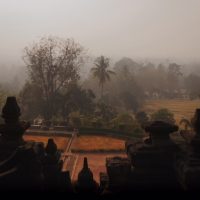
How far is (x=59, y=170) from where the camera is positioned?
23.1 ft

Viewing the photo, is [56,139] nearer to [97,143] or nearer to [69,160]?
[97,143]

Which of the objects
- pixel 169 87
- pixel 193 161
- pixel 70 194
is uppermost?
pixel 193 161

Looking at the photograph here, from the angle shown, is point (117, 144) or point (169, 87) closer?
point (117, 144)

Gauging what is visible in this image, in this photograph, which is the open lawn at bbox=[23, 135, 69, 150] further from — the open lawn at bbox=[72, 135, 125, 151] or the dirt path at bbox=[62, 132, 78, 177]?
the open lawn at bbox=[72, 135, 125, 151]

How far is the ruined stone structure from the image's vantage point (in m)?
5.85

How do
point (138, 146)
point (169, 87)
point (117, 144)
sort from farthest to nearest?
point (169, 87), point (117, 144), point (138, 146)

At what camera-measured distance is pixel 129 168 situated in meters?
6.48

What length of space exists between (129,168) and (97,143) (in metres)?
25.7

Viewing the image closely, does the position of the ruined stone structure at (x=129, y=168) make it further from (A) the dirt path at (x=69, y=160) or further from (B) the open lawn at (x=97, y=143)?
(B) the open lawn at (x=97, y=143)

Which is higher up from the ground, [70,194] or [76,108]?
[70,194]

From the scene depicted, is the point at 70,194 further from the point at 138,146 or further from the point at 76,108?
the point at 76,108

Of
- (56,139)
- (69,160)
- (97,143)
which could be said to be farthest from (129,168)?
(56,139)

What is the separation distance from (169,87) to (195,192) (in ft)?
356

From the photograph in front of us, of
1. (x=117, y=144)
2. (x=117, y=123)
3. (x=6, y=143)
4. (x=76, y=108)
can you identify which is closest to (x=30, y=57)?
(x=76, y=108)
